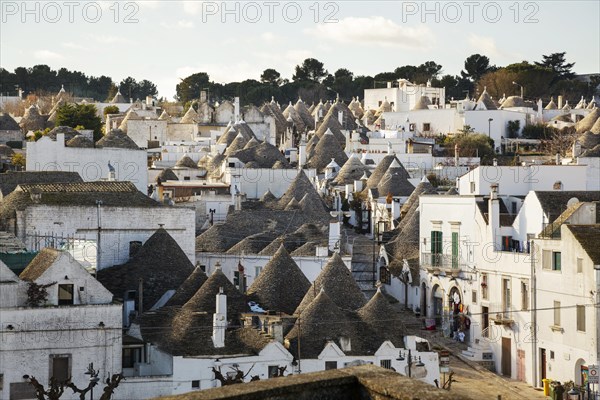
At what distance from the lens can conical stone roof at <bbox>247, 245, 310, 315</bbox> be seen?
38500 mm

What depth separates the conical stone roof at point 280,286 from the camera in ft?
126

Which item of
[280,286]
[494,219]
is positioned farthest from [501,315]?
[280,286]

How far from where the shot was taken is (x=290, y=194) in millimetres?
61406

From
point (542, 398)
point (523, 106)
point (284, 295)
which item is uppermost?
point (523, 106)

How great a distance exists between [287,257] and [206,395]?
30.5 m

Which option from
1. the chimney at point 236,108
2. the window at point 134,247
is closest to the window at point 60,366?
the window at point 134,247

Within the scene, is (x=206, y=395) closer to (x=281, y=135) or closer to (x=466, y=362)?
(x=466, y=362)

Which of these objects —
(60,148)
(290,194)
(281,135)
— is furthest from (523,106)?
(60,148)

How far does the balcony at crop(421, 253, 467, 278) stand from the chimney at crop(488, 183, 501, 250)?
2.12m

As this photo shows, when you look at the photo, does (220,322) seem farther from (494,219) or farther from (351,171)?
(351,171)

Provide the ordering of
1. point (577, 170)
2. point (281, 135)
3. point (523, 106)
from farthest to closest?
point (523, 106), point (281, 135), point (577, 170)

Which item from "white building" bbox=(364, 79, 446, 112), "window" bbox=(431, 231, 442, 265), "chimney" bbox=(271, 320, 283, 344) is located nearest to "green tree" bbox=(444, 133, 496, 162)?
"white building" bbox=(364, 79, 446, 112)

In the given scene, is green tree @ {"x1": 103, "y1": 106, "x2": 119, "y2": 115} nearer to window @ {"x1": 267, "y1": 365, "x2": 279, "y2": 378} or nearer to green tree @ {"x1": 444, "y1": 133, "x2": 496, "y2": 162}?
green tree @ {"x1": 444, "y1": 133, "x2": 496, "y2": 162}

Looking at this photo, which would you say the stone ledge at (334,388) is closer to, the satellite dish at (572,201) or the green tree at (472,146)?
the satellite dish at (572,201)
